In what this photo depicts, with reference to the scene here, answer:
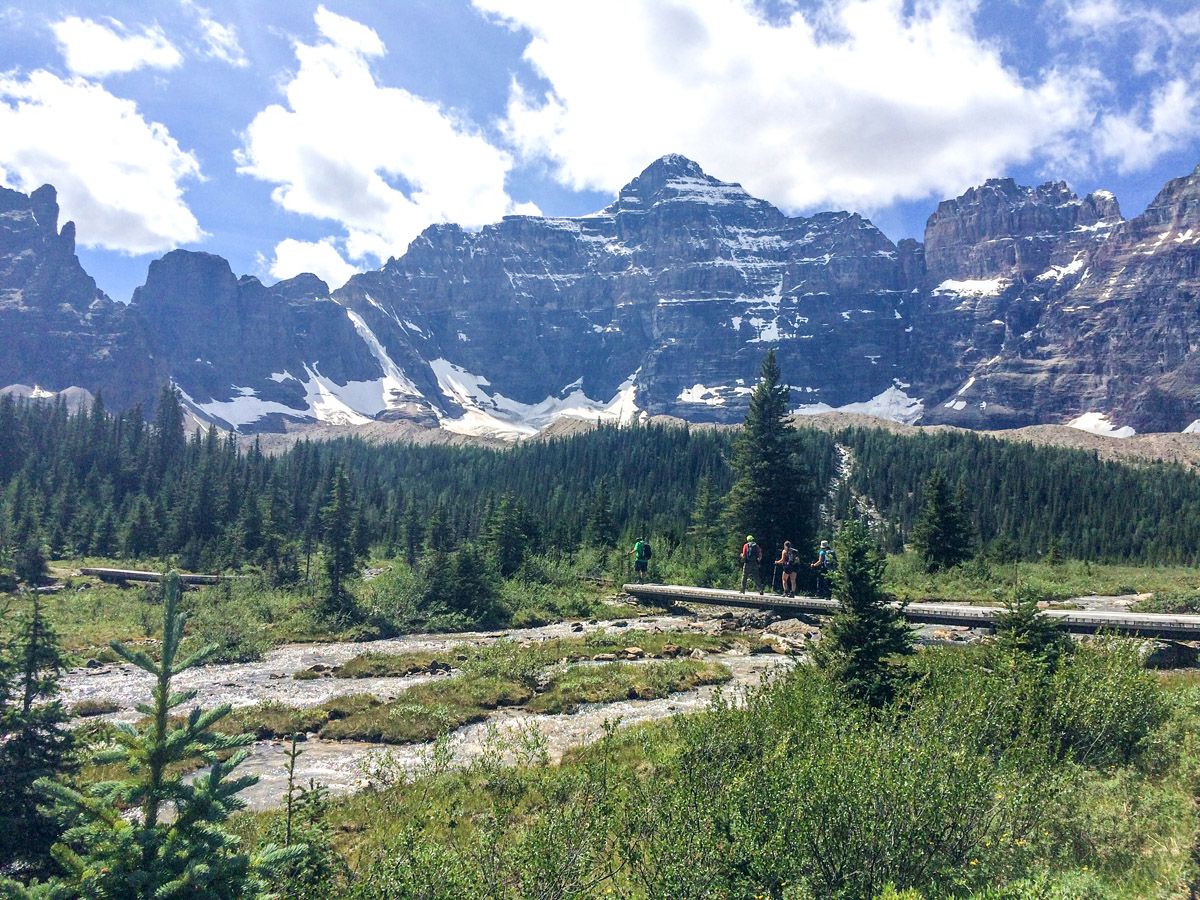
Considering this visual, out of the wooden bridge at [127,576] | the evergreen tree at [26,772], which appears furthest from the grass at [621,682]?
the wooden bridge at [127,576]

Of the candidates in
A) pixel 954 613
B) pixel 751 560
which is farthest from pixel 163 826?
pixel 751 560

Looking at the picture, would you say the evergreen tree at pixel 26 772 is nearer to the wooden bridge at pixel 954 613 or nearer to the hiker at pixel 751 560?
the wooden bridge at pixel 954 613

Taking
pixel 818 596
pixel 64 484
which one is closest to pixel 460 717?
pixel 818 596

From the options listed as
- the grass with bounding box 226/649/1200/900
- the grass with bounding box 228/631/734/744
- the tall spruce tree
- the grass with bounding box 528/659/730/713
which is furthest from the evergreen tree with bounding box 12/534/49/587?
the grass with bounding box 226/649/1200/900

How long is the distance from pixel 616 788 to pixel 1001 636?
29.4ft

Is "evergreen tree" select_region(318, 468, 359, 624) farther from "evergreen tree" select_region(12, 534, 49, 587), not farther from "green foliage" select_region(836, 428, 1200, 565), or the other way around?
"green foliage" select_region(836, 428, 1200, 565)

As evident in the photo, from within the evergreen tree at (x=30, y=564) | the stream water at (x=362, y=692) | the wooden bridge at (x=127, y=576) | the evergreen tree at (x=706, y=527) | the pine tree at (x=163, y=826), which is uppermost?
the pine tree at (x=163, y=826)

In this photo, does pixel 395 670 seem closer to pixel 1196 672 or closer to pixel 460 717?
pixel 460 717

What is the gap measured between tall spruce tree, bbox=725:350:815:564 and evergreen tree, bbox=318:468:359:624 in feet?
75.2

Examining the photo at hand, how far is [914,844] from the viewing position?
25.4 feet

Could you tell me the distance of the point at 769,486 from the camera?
38.4 metres

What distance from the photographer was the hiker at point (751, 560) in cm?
3268

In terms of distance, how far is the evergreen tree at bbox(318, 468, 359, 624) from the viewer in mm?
42500

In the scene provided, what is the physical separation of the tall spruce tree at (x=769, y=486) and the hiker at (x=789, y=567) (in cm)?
453
